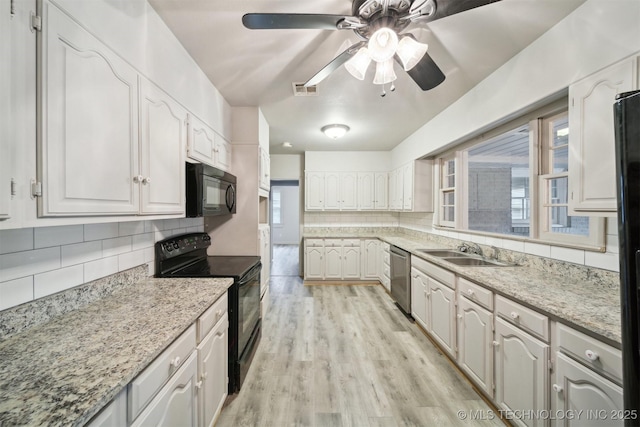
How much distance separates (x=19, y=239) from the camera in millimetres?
953

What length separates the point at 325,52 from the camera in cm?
173

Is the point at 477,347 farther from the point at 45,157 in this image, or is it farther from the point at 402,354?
the point at 45,157

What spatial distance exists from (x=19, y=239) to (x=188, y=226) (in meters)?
1.29

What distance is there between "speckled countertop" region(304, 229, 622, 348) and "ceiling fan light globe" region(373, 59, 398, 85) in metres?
1.49

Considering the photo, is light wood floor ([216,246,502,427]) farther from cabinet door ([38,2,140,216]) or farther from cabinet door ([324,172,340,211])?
cabinet door ([324,172,340,211])

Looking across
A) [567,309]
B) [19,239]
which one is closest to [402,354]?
[567,309]

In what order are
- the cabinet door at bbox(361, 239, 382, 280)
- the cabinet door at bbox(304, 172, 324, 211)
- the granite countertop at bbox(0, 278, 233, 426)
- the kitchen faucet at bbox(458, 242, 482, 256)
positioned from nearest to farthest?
the granite countertop at bbox(0, 278, 233, 426) → the kitchen faucet at bbox(458, 242, 482, 256) → the cabinet door at bbox(361, 239, 382, 280) → the cabinet door at bbox(304, 172, 324, 211)

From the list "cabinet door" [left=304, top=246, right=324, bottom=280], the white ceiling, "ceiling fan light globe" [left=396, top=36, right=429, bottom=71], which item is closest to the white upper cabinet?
the white ceiling

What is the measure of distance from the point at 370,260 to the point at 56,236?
3.96 metres

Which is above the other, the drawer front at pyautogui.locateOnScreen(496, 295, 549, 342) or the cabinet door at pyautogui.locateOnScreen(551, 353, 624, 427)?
the drawer front at pyautogui.locateOnScreen(496, 295, 549, 342)

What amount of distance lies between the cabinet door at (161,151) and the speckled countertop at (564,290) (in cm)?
214

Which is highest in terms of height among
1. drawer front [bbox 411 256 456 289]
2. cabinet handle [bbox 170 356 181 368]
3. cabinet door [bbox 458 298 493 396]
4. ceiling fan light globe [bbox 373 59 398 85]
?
ceiling fan light globe [bbox 373 59 398 85]

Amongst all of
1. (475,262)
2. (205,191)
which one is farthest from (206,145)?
(475,262)

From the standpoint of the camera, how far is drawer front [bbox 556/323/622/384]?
0.93 m
